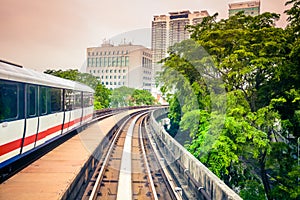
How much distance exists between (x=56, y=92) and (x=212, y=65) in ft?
19.3

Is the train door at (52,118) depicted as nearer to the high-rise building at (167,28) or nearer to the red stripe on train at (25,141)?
the red stripe on train at (25,141)

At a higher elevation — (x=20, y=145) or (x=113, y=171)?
(x=20, y=145)

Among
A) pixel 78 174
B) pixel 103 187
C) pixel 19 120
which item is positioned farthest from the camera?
pixel 103 187

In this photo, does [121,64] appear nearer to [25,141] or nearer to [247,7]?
[247,7]

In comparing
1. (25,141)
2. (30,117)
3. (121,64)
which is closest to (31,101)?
(30,117)

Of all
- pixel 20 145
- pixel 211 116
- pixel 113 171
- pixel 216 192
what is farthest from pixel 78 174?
pixel 211 116

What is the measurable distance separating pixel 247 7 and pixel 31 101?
15911 millimetres

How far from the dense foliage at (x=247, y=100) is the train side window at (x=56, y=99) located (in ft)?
15.4

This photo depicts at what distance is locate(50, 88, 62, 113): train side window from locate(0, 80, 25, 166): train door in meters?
2.57

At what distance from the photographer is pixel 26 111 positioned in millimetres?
6695

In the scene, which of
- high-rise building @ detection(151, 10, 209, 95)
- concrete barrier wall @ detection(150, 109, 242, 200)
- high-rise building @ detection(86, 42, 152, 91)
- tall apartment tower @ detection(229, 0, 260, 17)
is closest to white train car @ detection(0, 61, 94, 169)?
concrete barrier wall @ detection(150, 109, 242, 200)

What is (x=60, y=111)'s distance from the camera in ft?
33.2

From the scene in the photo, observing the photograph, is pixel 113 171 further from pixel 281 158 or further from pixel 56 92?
pixel 281 158

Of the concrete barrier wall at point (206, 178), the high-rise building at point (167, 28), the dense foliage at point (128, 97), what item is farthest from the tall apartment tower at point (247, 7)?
the dense foliage at point (128, 97)
